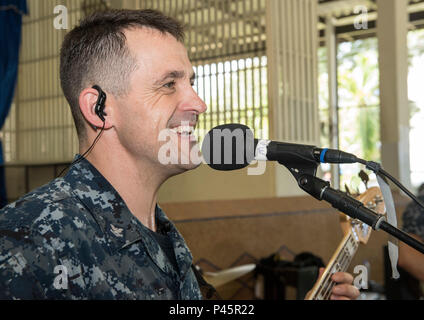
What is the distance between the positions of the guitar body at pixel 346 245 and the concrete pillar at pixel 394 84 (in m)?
3.13

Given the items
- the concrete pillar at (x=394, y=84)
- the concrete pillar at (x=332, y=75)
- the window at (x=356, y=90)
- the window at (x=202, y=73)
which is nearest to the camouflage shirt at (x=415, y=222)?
the window at (x=202, y=73)

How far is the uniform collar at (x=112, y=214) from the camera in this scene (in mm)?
916

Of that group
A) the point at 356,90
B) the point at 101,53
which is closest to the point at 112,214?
the point at 101,53

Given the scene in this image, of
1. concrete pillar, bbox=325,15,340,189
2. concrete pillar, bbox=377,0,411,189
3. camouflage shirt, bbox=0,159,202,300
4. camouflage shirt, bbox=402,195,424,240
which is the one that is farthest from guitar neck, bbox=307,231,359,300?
concrete pillar, bbox=325,15,340,189

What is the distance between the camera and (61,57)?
43.8 inches

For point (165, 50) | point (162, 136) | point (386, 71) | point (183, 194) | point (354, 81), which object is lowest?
point (183, 194)

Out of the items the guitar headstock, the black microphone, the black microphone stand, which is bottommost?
the guitar headstock

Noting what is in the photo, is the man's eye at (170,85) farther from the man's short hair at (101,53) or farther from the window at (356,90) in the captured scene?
the window at (356,90)

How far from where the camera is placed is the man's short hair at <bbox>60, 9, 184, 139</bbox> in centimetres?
104

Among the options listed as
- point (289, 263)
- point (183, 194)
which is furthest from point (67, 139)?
point (289, 263)

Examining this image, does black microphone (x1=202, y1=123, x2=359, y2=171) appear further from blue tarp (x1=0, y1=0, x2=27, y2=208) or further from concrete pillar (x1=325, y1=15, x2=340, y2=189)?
concrete pillar (x1=325, y1=15, x2=340, y2=189)

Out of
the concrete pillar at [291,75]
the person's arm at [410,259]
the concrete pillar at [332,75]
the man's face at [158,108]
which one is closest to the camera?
the man's face at [158,108]
